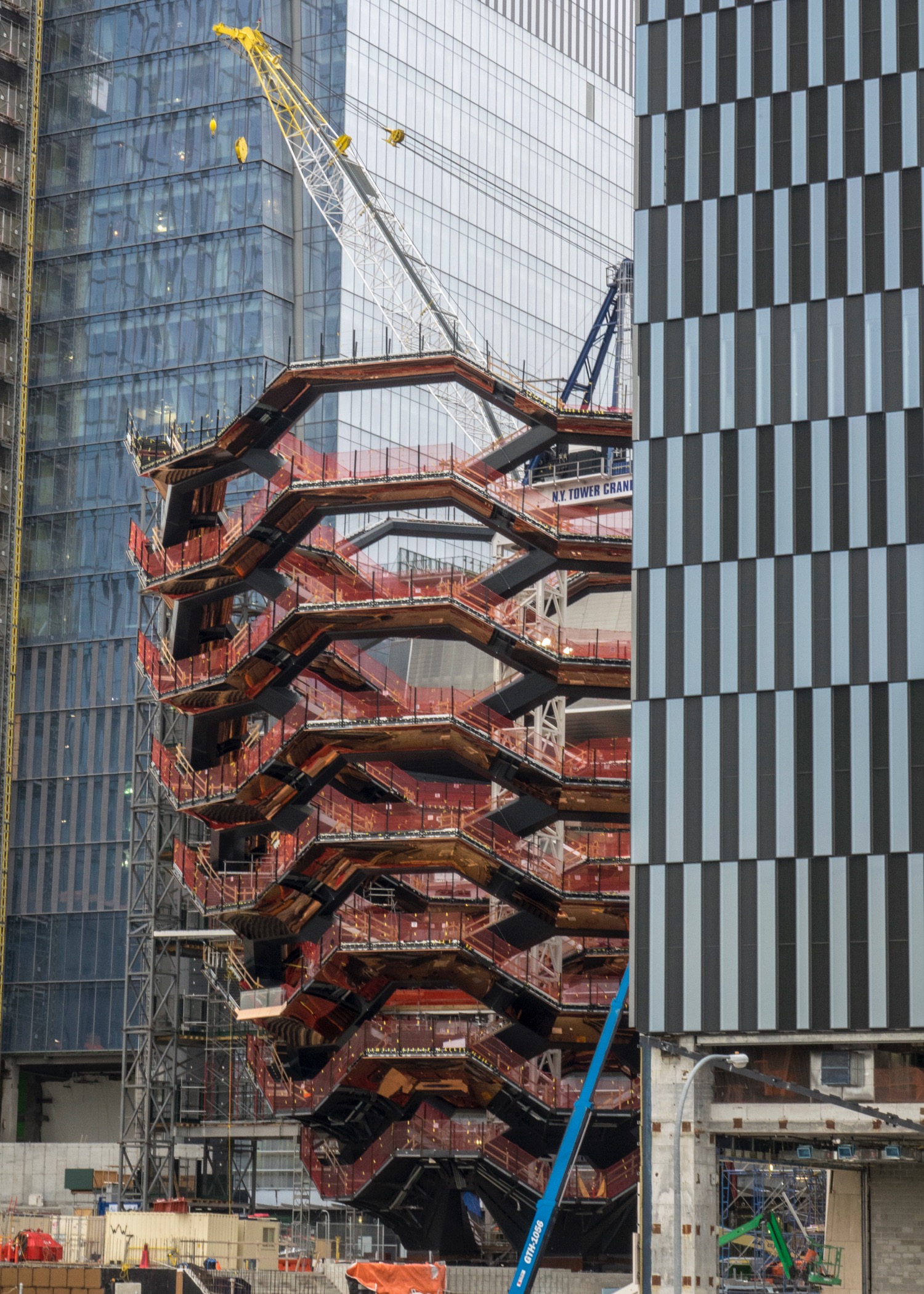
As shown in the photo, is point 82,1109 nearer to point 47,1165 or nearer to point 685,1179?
point 47,1165

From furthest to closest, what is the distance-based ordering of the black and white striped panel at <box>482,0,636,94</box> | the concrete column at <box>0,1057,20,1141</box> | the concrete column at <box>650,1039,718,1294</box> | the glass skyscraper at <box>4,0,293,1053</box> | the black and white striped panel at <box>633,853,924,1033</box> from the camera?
the black and white striped panel at <box>482,0,636,94</box>
the glass skyscraper at <box>4,0,293,1053</box>
the concrete column at <box>0,1057,20,1141</box>
the black and white striped panel at <box>633,853,924,1033</box>
the concrete column at <box>650,1039,718,1294</box>

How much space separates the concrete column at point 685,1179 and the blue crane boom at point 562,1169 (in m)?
4.74

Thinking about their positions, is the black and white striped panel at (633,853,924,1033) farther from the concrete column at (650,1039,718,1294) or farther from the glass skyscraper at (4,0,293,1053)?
the glass skyscraper at (4,0,293,1053)

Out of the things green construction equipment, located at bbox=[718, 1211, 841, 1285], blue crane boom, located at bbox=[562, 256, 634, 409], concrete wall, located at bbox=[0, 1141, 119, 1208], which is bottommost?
concrete wall, located at bbox=[0, 1141, 119, 1208]

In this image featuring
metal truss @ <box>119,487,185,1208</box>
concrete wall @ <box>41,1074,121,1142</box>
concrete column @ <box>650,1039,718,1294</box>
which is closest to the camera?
concrete column @ <box>650,1039,718,1294</box>

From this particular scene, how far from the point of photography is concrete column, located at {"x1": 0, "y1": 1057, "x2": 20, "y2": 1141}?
119000 millimetres

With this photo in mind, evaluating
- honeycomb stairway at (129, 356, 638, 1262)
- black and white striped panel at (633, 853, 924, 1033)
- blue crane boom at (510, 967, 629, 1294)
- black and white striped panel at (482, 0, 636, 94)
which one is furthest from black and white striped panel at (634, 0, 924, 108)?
black and white striped panel at (482, 0, 636, 94)

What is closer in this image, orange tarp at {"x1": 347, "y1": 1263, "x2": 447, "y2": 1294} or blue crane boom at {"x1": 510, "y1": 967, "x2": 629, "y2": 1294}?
orange tarp at {"x1": 347, "y1": 1263, "x2": 447, "y2": 1294}

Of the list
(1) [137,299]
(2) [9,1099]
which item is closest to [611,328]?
(1) [137,299]

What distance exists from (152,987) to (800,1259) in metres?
38.2

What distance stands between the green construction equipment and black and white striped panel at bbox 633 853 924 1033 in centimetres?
1041

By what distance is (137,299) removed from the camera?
126 metres

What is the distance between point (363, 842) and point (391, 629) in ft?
24.2

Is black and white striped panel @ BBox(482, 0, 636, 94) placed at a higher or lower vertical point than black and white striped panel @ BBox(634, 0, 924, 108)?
higher
